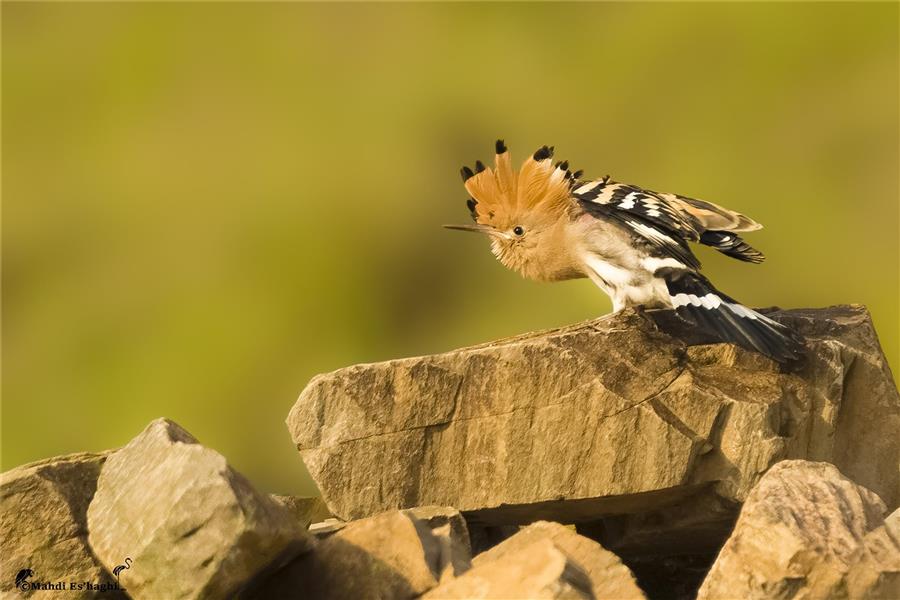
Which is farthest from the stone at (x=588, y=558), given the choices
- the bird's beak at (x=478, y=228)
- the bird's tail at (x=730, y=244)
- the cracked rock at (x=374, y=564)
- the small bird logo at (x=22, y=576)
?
the bird's beak at (x=478, y=228)

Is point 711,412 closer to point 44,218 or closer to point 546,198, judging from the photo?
point 546,198

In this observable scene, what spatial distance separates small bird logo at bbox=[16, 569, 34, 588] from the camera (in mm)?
3277

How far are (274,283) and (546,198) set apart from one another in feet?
13.4

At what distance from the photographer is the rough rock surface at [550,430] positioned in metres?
3.44

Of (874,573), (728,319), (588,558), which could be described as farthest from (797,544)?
(728,319)

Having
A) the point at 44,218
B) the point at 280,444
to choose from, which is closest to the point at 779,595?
the point at 280,444

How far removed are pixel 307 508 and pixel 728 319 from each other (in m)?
1.43

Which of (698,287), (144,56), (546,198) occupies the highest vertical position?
(144,56)

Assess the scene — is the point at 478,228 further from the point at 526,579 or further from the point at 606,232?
the point at 526,579

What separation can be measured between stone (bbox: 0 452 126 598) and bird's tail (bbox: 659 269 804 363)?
183cm

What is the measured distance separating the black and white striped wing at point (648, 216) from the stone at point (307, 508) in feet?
4.33

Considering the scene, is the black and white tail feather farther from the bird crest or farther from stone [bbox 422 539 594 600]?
stone [bbox 422 539 594 600]

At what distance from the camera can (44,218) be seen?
9.07m

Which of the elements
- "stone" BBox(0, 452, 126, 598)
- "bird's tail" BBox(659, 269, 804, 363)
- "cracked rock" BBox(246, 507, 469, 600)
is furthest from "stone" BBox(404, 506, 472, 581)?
"bird's tail" BBox(659, 269, 804, 363)
